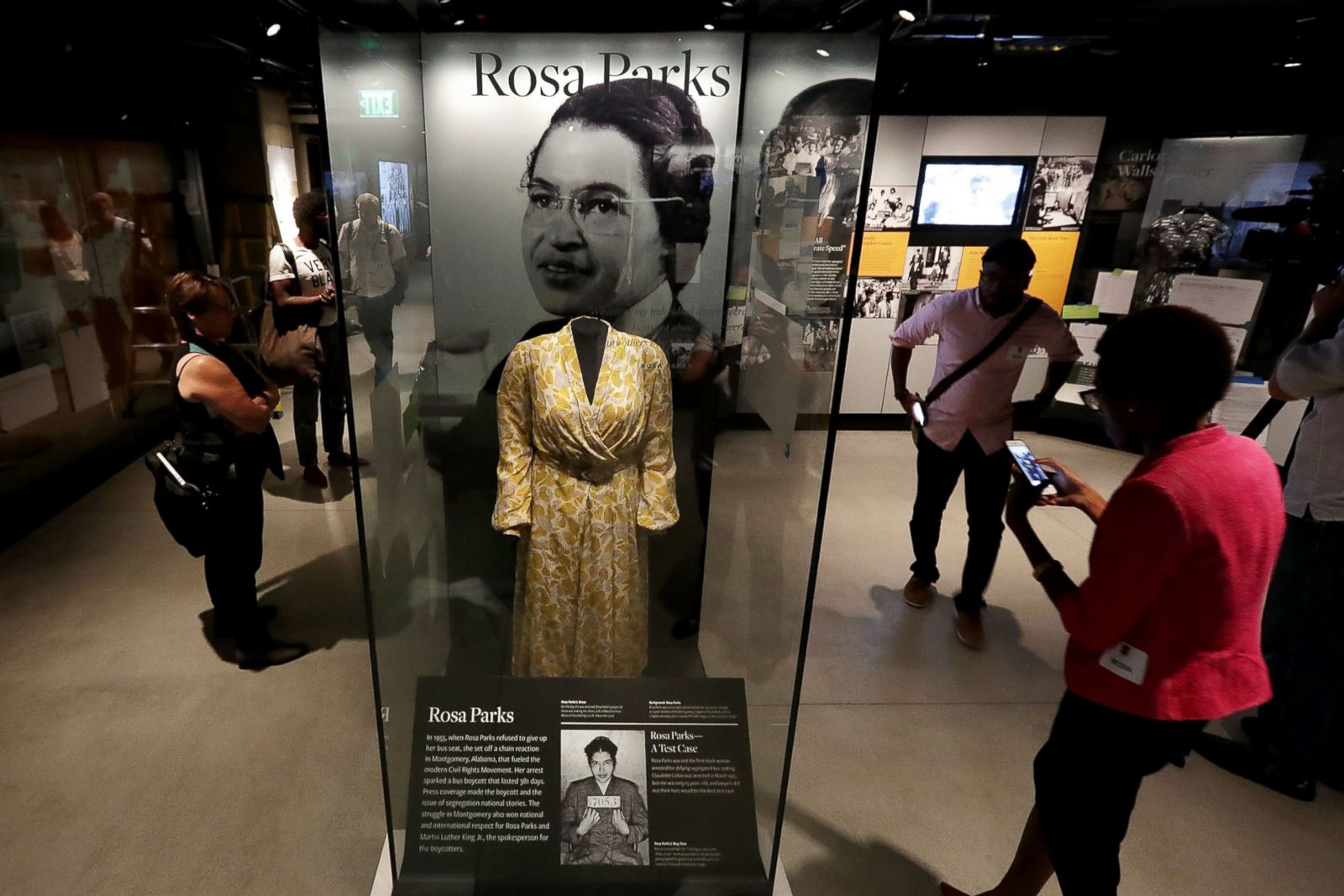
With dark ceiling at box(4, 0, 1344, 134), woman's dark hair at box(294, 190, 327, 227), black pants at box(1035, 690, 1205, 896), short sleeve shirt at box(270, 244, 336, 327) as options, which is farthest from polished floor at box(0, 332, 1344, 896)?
dark ceiling at box(4, 0, 1344, 134)

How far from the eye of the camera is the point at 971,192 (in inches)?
215

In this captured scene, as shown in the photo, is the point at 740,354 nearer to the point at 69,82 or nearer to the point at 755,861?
the point at 755,861

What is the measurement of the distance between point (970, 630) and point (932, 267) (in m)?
3.33

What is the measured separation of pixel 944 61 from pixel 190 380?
15.6 feet

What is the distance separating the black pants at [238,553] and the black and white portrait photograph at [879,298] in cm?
439

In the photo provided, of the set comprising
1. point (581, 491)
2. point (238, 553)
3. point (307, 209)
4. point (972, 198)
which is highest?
point (972, 198)

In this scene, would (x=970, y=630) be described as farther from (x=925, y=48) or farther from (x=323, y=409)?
(x=323, y=409)

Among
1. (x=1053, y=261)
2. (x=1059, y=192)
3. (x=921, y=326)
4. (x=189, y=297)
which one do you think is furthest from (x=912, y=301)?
(x=189, y=297)

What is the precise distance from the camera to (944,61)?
486 centimetres

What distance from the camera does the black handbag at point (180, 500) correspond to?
253 centimetres

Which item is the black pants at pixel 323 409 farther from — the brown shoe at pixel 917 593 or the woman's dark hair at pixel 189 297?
the brown shoe at pixel 917 593

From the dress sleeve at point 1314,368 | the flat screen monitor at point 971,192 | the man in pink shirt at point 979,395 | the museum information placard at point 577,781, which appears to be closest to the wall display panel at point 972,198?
the flat screen monitor at point 971,192

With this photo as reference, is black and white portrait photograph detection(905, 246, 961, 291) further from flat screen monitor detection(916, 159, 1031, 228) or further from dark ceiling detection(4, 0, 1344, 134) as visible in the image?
dark ceiling detection(4, 0, 1344, 134)

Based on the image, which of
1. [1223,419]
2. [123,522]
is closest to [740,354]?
[1223,419]
